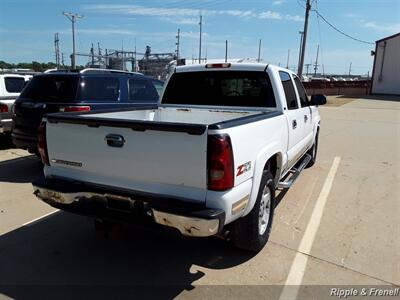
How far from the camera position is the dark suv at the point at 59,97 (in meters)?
6.65

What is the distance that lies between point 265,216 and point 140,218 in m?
1.52

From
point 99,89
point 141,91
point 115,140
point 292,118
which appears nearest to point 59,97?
point 99,89

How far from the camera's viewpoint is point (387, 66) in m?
38.9

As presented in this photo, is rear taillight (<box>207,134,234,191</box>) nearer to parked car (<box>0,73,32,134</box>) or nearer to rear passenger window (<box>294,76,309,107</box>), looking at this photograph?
rear passenger window (<box>294,76,309,107</box>)

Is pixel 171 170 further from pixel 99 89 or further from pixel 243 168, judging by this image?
pixel 99 89

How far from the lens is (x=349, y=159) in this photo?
28.9 feet

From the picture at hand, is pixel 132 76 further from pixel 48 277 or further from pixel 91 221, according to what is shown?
pixel 48 277

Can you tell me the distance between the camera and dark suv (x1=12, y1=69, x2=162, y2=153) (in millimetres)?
6652

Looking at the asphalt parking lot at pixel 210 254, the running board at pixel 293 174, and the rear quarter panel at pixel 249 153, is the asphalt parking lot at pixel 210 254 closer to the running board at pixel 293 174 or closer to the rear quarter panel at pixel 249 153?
the running board at pixel 293 174

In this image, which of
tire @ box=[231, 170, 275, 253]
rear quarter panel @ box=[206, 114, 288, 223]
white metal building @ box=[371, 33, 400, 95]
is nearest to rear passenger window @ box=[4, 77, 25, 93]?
rear quarter panel @ box=[206, 114, 288, 223]

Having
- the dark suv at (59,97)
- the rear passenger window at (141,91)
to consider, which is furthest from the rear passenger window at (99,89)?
the rear passenger window at (141,91)

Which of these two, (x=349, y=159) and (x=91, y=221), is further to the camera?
(x=349, y=159)

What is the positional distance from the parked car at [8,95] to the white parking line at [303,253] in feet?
23.5

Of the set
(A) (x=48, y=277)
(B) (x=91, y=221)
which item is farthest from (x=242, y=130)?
(B) (x=91, y=221)
